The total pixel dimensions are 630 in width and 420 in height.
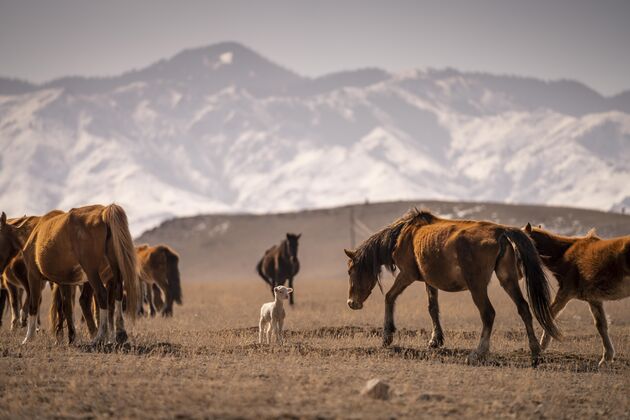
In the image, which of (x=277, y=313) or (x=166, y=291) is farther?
(x=166, y=291)

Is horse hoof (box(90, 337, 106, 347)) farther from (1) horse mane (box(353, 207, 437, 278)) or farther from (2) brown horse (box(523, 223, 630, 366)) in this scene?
Result: (2) brown horse (box(523, 223, 630, 366))

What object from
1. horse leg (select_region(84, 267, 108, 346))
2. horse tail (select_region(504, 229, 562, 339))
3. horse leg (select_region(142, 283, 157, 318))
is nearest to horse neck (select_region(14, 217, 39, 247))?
horse leg (select_region(84, 267, 108, 346))

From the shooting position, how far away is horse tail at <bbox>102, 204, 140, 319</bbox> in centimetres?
1364

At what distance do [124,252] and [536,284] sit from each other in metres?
6.65

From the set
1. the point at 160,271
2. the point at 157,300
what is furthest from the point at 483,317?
the point at 157,300

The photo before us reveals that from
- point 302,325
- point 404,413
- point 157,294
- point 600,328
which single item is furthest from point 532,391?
point 157,294

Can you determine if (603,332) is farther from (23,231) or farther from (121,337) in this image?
(23,231)

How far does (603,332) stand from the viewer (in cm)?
1280

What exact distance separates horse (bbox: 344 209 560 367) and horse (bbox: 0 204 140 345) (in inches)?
161

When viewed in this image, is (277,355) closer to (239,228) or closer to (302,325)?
(302,325)

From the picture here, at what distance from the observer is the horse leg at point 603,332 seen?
12.7 m

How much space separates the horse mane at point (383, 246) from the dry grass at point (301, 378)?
1.37 m

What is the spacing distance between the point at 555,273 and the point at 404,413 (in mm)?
5702

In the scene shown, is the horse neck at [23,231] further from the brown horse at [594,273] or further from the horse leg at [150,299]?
the brown horse at [594,273]
